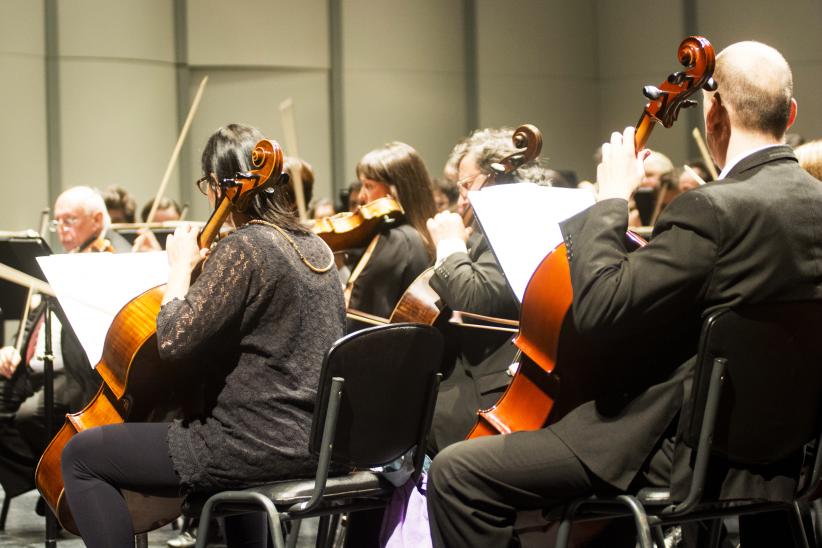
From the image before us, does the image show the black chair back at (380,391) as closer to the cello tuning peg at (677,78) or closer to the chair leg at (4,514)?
the cello tuning peg at (677,78)

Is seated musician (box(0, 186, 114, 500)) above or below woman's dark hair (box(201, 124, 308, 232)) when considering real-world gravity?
below

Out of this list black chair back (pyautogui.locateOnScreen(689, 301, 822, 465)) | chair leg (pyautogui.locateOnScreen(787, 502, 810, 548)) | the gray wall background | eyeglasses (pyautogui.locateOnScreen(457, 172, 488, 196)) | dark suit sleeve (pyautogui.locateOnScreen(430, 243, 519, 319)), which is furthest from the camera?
the gray wall background

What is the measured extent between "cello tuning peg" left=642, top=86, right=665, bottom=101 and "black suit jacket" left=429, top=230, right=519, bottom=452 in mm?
732

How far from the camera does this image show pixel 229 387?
226cm

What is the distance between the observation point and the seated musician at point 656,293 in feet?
5.78

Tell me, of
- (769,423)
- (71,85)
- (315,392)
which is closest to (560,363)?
(769,423)

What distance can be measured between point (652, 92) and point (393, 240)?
158 centimetres

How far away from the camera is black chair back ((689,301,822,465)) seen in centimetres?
173

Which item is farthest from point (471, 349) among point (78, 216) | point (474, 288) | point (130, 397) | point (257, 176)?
point (78, 216)

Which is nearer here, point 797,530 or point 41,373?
point 797,530

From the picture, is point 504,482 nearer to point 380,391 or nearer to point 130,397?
point 380,391

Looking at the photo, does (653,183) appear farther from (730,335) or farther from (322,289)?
(730,335)

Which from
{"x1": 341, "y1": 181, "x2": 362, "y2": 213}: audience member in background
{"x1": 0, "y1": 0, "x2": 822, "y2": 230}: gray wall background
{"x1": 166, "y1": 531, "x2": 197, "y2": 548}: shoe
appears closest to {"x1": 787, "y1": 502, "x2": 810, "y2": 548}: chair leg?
{"x1": 166, "y1": 531, "x2": 197, "y2": 548}: shoe

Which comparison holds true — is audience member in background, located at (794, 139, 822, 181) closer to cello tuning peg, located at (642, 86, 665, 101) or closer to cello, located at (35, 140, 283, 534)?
cello tuning peg, located at (642, 86, 665, 101)
